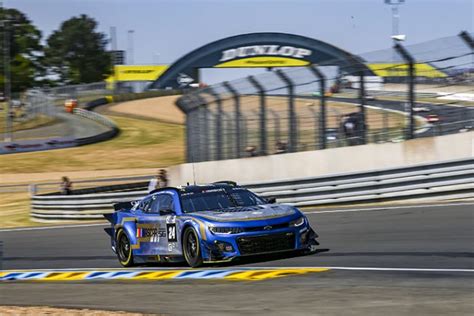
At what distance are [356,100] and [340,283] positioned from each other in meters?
10.4

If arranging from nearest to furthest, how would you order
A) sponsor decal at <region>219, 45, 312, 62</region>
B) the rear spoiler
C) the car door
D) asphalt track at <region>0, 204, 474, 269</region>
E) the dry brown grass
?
1. asphalt track at <region>0, 204, 474, 269</region>
2. the car door
3. the rear spoiler
4. the dry brown grass
5. sponsor decal at <region>219, 45, 312, 62</region>

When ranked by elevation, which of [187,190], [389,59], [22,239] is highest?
[389,59]

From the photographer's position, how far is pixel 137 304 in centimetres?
890

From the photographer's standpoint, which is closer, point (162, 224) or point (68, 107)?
point (162, 224)

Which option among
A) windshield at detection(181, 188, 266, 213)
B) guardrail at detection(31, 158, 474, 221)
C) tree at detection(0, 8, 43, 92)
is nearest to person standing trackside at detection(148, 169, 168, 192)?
guardrail at detection(31, 158, 474, 221)

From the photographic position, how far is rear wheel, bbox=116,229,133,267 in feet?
44.0

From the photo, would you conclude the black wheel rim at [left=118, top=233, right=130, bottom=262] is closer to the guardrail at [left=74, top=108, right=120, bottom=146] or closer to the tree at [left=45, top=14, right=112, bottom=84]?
the guardrail at [left=74, top=108, right=120, bottom=146]

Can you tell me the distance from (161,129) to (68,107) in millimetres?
12413

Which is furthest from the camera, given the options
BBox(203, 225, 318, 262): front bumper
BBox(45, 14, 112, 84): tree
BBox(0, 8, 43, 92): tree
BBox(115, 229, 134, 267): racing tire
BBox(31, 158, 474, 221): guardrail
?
BBox(45, 14, 112, 84): tree

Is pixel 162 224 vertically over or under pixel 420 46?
under

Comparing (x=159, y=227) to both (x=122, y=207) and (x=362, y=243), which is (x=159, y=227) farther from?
(x=362, y=243)

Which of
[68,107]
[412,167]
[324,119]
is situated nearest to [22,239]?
[324,119]

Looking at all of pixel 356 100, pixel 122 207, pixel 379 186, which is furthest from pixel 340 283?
pixel 356 100

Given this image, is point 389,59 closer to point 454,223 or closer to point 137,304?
point 454,223
